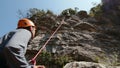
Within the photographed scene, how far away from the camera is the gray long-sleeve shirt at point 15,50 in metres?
6.06

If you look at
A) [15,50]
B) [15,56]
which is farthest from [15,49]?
[15,56]

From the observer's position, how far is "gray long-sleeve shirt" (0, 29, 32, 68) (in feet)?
19.9

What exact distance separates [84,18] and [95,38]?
10.8 feet

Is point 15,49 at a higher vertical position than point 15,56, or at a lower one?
higher

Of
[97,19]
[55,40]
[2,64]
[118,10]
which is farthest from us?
[118,10]

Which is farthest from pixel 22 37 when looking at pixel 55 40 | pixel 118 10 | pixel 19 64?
pixel 118 10

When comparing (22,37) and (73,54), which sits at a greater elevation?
(22,37)

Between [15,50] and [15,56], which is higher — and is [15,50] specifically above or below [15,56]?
above

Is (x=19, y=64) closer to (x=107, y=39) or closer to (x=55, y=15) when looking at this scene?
(x=107, y=39)

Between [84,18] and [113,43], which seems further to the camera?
[84,18]

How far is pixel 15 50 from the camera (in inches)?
240

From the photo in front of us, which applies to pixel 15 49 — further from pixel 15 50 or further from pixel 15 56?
pixel 15 56

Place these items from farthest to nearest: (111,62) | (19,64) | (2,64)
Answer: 1. (111,62)
2. (2,64)
3. (19,64)

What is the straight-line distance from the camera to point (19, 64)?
6.12 metres
